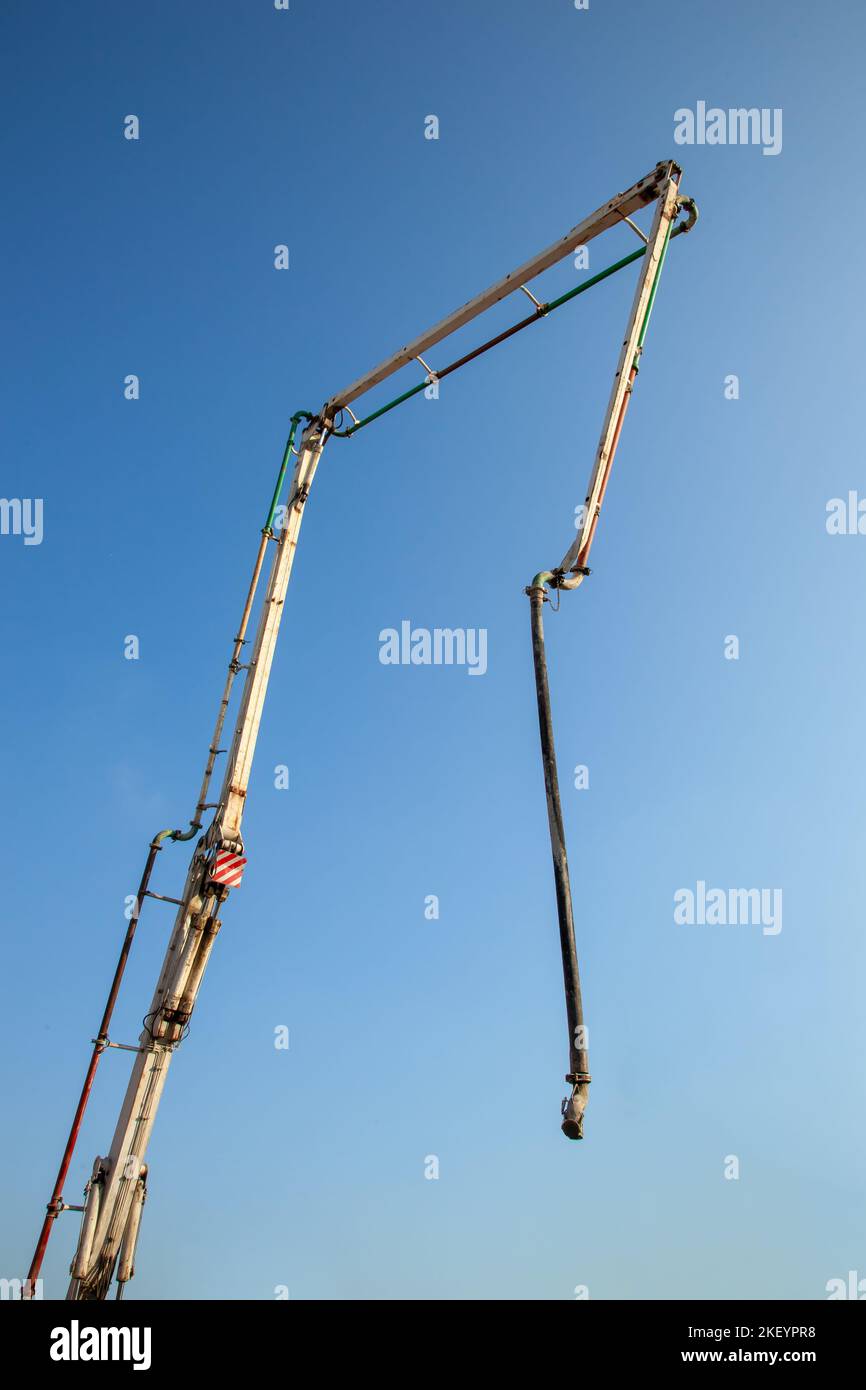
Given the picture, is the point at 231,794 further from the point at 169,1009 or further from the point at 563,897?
the point at 563,897

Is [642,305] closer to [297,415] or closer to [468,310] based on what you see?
[468,310]

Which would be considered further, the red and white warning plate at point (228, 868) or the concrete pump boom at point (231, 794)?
the red and white warning plate at point (228, 868)

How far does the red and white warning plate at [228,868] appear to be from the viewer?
11.3m

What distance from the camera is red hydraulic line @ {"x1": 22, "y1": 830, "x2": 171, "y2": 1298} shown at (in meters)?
10.0

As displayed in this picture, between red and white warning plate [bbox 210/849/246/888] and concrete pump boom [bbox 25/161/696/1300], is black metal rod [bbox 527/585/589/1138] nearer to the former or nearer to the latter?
concrete pump boom [bbox 25/161/696/1300]

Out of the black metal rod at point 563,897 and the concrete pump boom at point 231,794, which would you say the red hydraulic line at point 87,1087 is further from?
the black metal rod at point 563,897

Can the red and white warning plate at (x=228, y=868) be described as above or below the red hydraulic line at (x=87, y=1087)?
above

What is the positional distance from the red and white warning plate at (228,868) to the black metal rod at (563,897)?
587 centimetres

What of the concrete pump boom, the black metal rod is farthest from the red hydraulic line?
the black metal rod

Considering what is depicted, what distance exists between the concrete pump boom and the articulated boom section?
0.04ft

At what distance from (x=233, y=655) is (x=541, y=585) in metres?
6.57

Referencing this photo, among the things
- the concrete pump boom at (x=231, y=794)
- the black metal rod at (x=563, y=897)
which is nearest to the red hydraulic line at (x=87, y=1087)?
the concrete pump boom at (x=231, y=794)

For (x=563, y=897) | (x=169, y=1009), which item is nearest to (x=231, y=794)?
(x=169, y=1009)

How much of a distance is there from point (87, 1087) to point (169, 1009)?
122 cm
